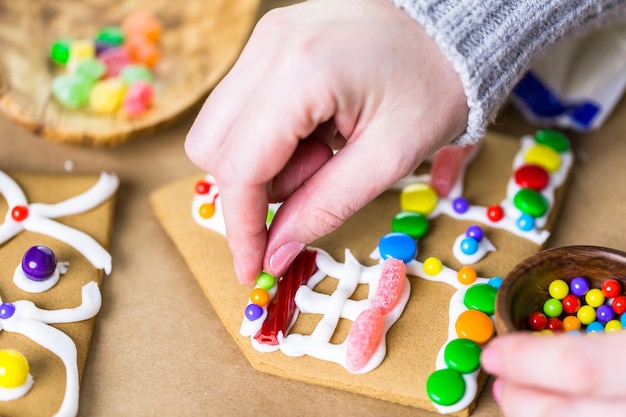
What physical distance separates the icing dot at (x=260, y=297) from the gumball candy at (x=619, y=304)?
0.43 metres

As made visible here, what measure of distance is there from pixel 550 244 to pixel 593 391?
1.45 feet

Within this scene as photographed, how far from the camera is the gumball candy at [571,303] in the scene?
0.86 metres

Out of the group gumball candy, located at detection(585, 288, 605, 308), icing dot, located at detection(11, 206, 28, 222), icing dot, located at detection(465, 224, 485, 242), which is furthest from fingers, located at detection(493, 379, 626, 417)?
icing dot, located at detection(11, 206, 28, 222)

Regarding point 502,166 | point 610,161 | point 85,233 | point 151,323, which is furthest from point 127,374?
point 610,161

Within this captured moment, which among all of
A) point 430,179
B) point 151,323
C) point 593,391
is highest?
point 593,391

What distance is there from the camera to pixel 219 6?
1333 mm

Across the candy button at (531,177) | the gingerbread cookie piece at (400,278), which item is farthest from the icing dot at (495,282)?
the candy button at (531,177)

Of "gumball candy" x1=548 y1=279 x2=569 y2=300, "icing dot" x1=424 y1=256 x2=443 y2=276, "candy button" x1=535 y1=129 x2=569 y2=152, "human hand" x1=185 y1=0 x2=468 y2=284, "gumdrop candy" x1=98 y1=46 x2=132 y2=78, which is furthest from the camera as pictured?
"gumdrop candy" x1=98 y1=46 x2=132 y2=78

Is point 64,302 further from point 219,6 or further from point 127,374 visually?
point 219,6

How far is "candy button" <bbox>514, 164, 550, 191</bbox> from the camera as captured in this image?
1080 mm

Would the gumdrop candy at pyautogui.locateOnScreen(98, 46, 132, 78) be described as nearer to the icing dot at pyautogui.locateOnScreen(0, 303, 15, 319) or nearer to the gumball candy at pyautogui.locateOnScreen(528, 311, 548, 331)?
the icing dot at pyautogui.locateOnScreen(0, 303, 15, 319)

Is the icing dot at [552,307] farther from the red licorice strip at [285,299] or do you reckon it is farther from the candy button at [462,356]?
the red licorice strip at [285,299]

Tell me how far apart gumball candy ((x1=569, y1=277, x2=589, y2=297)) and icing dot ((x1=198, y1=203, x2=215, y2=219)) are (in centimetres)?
51

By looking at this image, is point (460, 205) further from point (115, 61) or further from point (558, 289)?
point (115, 61)
